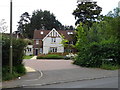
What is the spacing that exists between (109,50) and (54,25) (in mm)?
63338

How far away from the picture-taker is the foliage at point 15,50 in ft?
40.6

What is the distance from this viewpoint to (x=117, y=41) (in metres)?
20.8

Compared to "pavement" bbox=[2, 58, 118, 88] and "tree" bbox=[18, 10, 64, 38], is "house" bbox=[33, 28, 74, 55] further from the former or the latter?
"pavement" bbox=[2, 58, 118, 88]

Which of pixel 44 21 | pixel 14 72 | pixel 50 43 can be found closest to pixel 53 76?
pixel 14 72

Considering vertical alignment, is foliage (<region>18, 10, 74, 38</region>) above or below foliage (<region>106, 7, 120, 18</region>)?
above

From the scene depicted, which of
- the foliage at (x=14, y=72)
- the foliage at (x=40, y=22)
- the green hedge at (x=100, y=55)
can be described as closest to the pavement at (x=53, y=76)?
the foliage at (x=14, y=72)

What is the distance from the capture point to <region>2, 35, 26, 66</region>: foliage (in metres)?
12.4

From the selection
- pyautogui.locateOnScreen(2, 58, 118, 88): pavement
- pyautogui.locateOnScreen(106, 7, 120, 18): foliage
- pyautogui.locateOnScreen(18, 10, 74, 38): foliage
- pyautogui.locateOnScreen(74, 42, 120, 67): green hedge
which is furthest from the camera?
pyautogui.locateOnScreen(18, 10, 74, 38): foliage

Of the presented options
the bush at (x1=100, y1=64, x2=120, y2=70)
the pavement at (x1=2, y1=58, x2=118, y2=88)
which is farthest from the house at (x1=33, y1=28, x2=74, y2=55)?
the pavement at (x1=2, y1=58, x2=118, y2=88)

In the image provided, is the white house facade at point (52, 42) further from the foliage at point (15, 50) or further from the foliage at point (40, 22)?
the foliage at point (15, 50)

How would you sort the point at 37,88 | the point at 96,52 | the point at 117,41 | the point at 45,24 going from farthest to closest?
the point at 45,24
the point at 117,41
the point at 96,52
the point at 37,88

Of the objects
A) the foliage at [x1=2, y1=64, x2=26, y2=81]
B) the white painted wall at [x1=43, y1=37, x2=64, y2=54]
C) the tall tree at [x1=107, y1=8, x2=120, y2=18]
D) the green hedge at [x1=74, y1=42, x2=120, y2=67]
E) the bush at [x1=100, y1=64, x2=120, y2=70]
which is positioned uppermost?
the tall tree at [x1=107, y1=8, x2=120, y2=18]

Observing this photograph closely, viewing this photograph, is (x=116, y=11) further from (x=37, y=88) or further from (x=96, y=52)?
(x=37, y=88)

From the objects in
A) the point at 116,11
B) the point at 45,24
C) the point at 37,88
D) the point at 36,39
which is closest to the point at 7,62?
the point at 37,88
